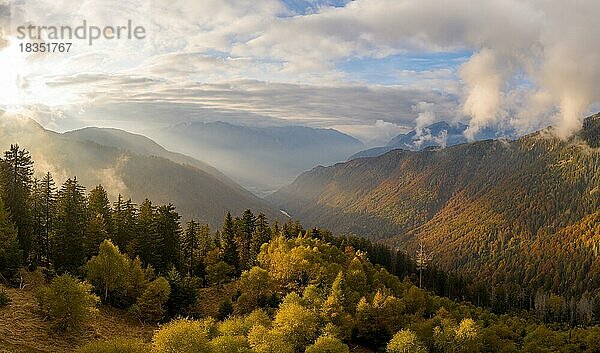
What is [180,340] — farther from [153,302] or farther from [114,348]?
[153,302]

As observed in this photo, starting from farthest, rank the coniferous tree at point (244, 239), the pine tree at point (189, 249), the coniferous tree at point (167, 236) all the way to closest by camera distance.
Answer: the coniferous tree at point (244, 239) < the pine tree at point (189, 249) < the coniferous tree at point (167, 236)

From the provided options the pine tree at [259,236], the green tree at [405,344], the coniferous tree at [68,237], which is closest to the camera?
the green tree at [405,344]

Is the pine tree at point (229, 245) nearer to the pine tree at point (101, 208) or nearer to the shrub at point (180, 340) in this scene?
the pine tree at point (101, 208)

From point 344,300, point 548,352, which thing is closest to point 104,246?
point 344,300

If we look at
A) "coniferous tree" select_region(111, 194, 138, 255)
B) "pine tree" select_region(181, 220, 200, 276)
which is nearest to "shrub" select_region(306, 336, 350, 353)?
"coniferous tree" select_region(111, 194, 138, 255)

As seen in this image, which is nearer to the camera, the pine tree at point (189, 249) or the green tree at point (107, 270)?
the green tree at point (107, 270)

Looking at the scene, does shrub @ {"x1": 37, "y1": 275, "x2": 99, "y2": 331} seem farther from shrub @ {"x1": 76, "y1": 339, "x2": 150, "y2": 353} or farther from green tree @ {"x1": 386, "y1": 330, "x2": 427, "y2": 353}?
green tree @ {"x1": 386, "y1": 330, "x2": 427, "y2": 353}

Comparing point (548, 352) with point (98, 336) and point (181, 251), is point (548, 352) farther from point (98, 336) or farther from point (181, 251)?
point (98, 336)

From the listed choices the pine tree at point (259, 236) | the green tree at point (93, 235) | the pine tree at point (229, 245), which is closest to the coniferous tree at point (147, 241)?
the green tree at point (93, 235)
